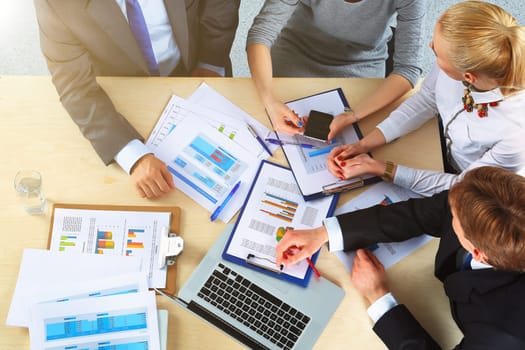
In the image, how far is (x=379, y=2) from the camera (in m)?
1.58

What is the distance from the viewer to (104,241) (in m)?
1.29

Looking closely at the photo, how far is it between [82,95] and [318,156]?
69 centimetres

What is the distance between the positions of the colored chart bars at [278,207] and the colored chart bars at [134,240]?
323 mm

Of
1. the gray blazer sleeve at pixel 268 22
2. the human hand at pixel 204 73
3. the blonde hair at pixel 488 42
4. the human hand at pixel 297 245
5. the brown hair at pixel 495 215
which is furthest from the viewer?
the human hand at pixel 204 73

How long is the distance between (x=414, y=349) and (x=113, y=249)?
76cm

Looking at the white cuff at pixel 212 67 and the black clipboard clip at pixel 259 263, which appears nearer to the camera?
the black clipboard clip at pixel 259 263

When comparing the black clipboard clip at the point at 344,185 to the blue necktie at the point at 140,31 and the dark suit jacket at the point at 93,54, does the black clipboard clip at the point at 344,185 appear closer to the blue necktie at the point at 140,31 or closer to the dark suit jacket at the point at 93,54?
the dark suit jacket at the point at 93,54

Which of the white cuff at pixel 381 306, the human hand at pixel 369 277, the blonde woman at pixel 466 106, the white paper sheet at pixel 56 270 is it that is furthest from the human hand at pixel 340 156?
the white paper sheet at pixel 56 270

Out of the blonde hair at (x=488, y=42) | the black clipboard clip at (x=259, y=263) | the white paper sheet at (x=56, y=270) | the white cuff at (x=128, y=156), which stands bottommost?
the white paper sheet at (x=56, y=270)

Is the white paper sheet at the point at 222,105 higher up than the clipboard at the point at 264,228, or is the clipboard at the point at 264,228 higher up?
the white paper sheet at the point at 222,105

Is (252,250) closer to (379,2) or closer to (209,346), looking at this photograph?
(209,346)

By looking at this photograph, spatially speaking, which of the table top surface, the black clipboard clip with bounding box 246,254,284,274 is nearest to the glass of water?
the table top surface

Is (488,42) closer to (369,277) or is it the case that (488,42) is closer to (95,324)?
(369,277)

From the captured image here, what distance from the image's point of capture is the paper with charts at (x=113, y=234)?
1274 millimetres
